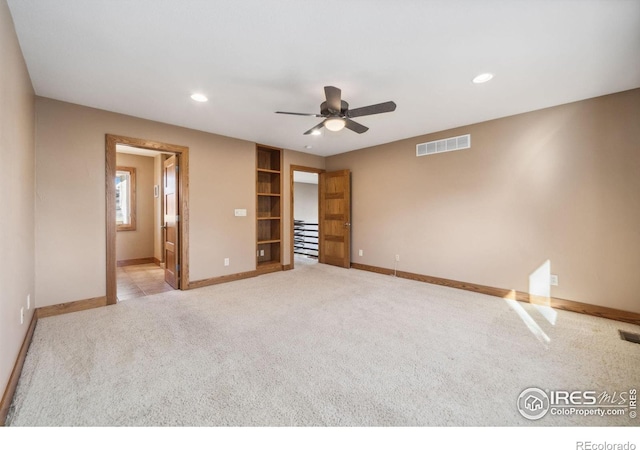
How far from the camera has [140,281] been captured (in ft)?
15.4

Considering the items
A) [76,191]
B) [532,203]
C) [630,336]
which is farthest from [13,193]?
[630,336]

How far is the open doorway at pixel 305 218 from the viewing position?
5.91 metres

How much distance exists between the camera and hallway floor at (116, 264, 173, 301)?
4.02 meters

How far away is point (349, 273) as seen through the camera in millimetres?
5281

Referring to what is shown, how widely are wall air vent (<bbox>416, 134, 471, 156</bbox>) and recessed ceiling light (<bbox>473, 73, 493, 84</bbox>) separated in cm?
149

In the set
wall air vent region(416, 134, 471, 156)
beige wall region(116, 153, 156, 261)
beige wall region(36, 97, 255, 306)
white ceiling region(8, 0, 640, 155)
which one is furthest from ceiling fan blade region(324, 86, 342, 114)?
beige wall region(116, 153, 156, 261)

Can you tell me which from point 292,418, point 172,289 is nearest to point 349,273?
point 172,289

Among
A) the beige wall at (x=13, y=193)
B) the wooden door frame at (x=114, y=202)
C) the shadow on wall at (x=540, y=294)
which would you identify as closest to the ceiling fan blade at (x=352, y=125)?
the beige wall at (x=13, y=193)

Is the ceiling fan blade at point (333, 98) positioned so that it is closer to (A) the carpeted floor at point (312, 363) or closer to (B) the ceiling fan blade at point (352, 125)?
(B) the ceiling fan blade at point (352, 125)

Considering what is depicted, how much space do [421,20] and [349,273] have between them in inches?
163

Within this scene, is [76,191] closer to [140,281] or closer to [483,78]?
[140,281]

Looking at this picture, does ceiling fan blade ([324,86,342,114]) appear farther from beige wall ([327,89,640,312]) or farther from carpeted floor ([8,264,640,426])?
beige wall ([327,89,640,312])

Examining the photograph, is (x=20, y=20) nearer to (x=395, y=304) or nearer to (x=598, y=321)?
(x=395, y=304)
